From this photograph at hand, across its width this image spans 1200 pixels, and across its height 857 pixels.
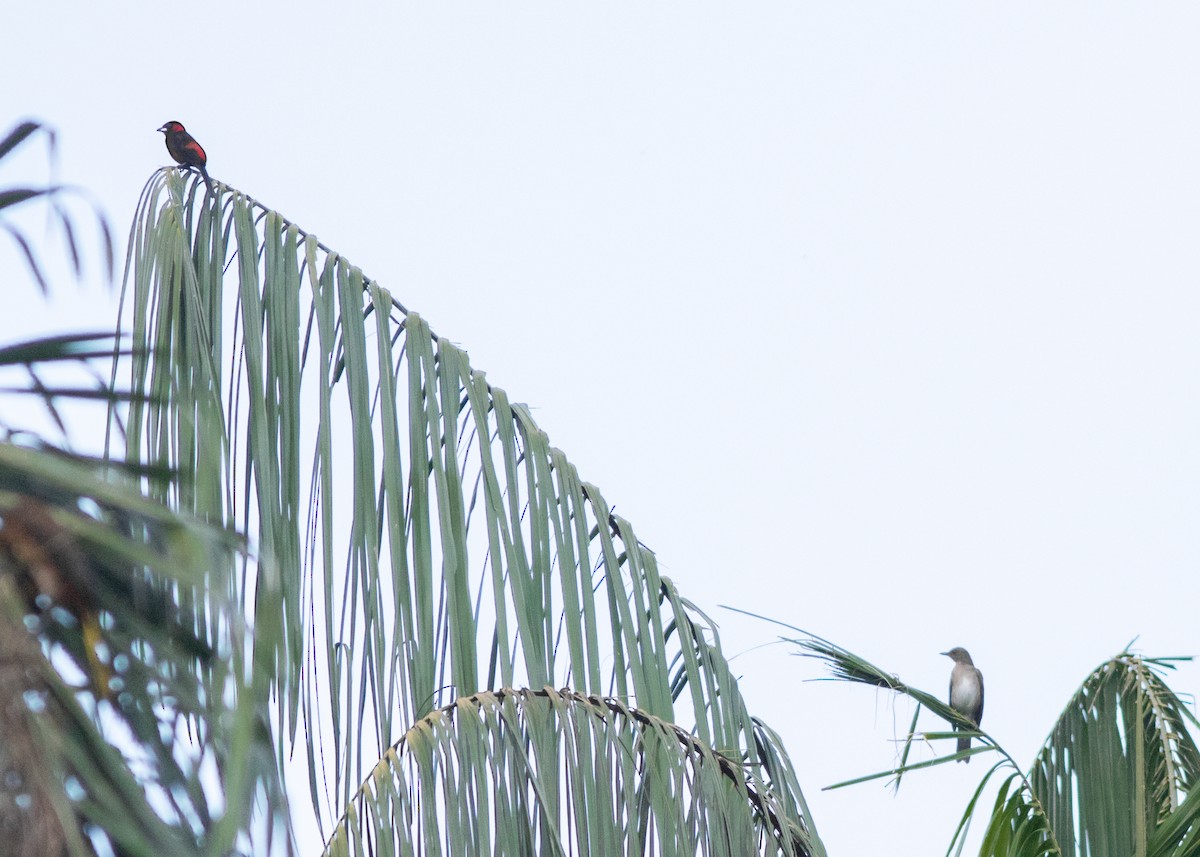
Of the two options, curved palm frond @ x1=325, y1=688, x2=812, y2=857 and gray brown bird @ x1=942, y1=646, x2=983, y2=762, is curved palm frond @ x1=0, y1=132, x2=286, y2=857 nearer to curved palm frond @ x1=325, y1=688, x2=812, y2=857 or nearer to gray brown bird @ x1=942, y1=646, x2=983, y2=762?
curved palm frond @ x1=325, y1=688, x2=812, y2=857

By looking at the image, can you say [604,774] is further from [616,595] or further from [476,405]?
[476,405]

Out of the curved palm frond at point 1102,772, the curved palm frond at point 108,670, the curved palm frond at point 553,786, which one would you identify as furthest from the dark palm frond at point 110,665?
the curved palm frond at point 1102,772

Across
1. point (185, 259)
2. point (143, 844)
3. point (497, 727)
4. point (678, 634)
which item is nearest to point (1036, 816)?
point (678, 634)

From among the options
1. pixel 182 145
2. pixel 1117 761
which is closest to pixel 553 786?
pixel 1117 761

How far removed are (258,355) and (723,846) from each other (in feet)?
5.37

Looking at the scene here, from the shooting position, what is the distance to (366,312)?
14.3ft

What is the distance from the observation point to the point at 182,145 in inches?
296

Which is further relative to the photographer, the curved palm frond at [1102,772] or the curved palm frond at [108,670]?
the curved palm frond at [1102,772]

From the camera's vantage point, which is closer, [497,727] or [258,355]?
[497,727]

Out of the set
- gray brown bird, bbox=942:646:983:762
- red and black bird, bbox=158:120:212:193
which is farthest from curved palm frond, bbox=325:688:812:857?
gray brown bird, bbox=942:646:983:762

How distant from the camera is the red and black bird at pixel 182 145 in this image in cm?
752

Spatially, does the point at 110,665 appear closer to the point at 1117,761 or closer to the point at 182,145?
the point at 1117,761

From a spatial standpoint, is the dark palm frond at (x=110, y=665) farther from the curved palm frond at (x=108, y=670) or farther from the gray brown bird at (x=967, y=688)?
the gray brown bird at (x=967, y=688)

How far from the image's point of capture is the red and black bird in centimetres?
752
